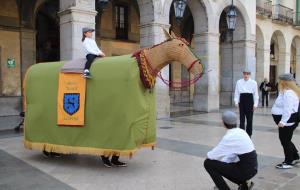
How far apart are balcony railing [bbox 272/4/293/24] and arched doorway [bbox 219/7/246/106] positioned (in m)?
8.26

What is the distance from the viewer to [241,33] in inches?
792

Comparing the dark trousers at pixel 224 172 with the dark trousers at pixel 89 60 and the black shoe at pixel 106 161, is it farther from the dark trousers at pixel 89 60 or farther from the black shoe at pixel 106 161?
the dark trousers at pixel 89 60

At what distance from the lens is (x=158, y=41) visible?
14.6 metres

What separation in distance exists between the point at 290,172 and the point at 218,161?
2.31 meters

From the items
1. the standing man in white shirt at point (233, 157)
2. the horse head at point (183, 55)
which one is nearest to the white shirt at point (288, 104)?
the horse head at point (183, 55)

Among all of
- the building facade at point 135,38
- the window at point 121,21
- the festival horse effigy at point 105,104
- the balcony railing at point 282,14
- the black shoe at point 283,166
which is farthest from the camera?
the balcony railing at point 282,14

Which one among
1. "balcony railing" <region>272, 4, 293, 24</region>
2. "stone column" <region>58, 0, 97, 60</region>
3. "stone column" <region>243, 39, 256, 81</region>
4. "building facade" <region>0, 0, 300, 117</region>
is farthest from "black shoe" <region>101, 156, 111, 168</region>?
"balcony railing" <region>272, 4, 293, 24</region>

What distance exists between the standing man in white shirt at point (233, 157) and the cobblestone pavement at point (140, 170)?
0.78 metres

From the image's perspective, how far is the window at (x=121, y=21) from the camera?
2152 centimetres

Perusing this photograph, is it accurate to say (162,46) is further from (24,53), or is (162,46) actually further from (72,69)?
(24,53)

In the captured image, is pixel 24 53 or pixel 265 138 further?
pixel 24 53

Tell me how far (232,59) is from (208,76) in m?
3.69

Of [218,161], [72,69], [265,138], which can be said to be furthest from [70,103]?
[265,138]

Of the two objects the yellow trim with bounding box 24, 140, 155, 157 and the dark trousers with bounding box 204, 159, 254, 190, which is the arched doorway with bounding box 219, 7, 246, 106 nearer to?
the yellow trim with bounding box 24, 140, 155, 157
